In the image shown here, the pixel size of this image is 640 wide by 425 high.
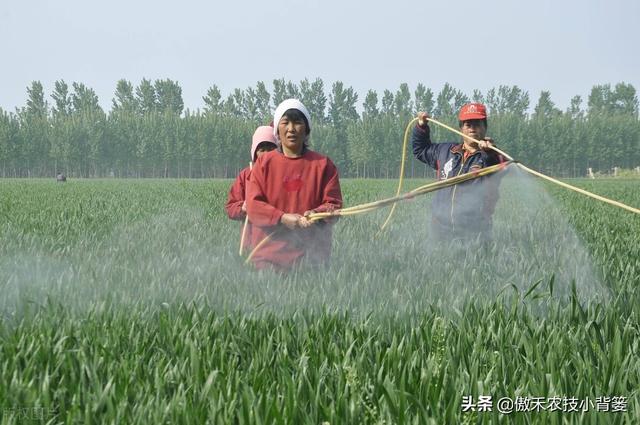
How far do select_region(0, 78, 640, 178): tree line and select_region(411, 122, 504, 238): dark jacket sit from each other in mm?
77074

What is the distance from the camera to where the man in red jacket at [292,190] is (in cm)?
411

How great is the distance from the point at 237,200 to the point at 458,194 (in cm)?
188

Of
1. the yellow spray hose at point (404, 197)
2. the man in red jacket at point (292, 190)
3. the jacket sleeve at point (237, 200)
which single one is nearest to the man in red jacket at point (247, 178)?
the jacket sleeve at point (237, 200)

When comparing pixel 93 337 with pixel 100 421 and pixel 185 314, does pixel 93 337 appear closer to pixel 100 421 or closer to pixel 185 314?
pixel 185 314

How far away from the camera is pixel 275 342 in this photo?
2686 millimetres

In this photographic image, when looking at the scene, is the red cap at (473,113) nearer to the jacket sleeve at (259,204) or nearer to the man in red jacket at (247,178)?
the man in red jacket at (247,178)

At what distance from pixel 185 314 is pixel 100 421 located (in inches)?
43.3

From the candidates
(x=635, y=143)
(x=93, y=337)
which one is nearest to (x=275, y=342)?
(x=93, y=337)

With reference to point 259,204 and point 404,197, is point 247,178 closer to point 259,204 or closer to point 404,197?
point 259,204

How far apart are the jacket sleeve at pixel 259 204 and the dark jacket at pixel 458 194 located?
177 cm

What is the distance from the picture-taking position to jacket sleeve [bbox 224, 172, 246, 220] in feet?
16.4

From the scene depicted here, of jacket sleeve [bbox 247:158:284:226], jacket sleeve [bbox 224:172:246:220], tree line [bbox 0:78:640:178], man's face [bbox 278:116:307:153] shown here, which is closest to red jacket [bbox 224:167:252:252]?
jacket sleeve [bbox 224:172:246:220]

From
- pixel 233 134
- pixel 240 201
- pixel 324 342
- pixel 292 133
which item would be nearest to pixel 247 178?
pixel 240 201

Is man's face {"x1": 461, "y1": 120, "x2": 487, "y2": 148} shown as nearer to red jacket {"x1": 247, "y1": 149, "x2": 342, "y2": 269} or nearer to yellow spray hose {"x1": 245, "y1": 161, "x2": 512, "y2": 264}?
yellow spray hose {"x1": 245, "y1": 161, "x2": 512, "y2": 264}
